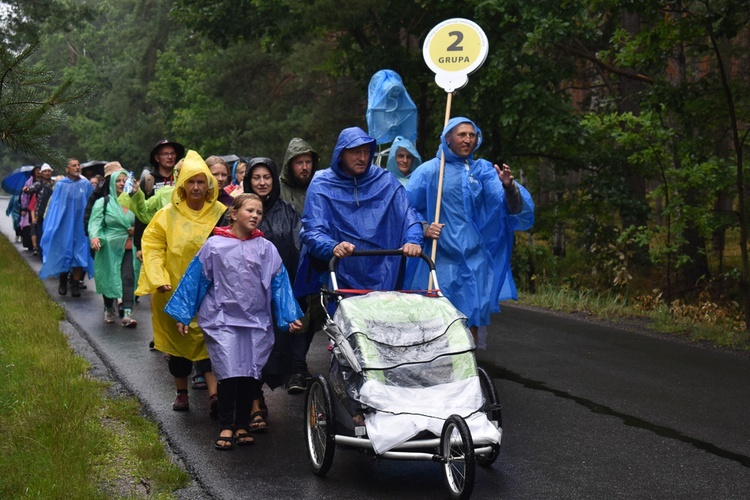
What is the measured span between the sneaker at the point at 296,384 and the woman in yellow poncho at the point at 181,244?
0.99 m

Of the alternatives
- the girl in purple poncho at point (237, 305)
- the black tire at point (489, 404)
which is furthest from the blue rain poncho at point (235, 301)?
the black tire at point (489, 404)

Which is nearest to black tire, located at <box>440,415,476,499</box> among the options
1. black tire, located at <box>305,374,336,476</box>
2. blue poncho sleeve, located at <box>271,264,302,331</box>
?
black tire, located at <box>305,374,336,476</box>

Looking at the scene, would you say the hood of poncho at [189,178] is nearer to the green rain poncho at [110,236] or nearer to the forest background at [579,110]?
the forest background at [579,110]

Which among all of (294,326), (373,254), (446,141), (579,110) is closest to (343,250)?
(373,254)

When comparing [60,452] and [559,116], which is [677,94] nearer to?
[559,116]

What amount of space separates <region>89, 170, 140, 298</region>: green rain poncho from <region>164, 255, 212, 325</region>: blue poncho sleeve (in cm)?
599

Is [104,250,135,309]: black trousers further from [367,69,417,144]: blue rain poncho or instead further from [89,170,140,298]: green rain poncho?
[367,69,417,144]: blue rain poncho

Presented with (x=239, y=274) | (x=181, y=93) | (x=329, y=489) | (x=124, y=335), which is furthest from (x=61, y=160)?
(x=181, y=93)

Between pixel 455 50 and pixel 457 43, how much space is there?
0.06 m

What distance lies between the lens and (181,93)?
170 ft

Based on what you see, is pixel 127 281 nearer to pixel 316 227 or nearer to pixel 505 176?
pixel 316 227

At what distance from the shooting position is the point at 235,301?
21.8ft

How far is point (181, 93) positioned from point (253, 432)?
152 ft

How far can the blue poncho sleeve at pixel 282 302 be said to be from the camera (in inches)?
266
